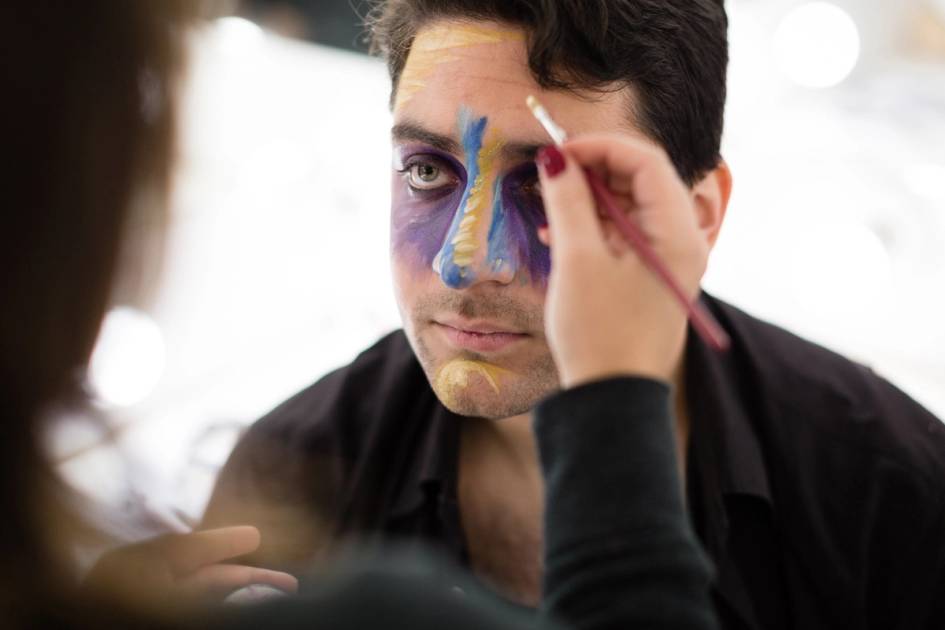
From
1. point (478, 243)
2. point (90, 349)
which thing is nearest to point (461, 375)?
point (478, 243)

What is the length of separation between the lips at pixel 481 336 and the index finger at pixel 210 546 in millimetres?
310

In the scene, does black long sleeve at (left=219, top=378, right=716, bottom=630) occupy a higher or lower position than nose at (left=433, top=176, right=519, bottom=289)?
lower

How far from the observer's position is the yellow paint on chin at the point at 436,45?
104cm

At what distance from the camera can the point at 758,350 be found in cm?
125

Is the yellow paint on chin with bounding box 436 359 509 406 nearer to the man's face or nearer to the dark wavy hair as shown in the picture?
the man's face

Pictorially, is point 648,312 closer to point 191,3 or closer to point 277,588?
point 191,3

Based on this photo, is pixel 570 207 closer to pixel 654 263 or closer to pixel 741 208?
pixel 654 263

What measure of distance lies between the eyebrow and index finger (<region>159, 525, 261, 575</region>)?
0.45m

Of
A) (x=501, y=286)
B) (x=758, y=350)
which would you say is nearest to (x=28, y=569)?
(x=501, y=286)

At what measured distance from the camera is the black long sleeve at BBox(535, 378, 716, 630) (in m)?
0.62

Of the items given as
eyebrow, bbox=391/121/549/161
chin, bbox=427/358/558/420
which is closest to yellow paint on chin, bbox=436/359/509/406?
chin, bbox=427/358/558/420

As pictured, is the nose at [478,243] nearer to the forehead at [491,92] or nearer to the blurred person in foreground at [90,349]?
the forehead at [491,92]

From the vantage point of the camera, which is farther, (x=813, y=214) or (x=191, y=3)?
(x=813, y=214)

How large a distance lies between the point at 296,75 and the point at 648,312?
7.60 ft
